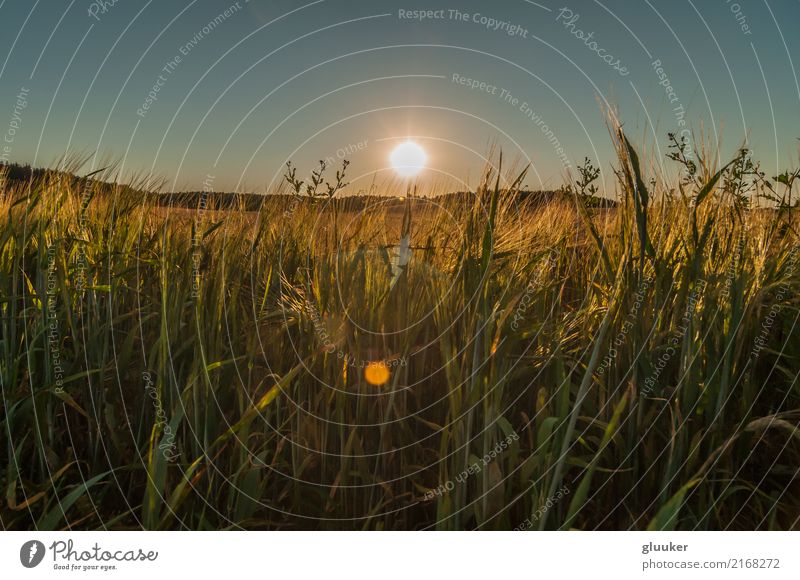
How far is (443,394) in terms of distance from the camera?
136 centimetres

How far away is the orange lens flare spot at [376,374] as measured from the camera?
1295 millimetres

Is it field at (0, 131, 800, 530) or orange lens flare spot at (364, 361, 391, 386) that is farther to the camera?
orange lens flare spot at (364, 361, 391, 386)

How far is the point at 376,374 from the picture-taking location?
130 cm

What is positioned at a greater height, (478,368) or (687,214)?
(687,214)

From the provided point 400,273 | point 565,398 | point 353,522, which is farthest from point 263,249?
point 565,398

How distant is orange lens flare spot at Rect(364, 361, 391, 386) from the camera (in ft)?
4.25

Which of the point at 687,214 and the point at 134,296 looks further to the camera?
the point at 134,296

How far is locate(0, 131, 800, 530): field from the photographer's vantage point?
3.81 ft

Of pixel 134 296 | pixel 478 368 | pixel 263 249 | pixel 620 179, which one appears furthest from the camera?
pixel 263 249

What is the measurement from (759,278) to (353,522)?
113cm

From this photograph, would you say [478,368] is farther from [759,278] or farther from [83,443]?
[83,443]

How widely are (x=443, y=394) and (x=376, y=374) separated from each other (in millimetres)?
167

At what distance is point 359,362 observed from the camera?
4.22ft

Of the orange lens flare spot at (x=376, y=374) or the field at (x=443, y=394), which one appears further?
the orange lens flare spot at (x=376, y=374)
